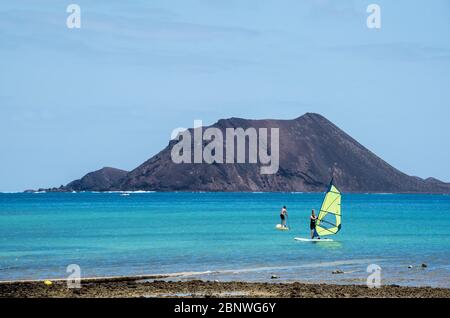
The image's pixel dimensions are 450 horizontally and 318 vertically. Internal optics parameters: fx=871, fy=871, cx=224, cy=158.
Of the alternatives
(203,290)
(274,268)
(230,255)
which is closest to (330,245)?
(230,255)

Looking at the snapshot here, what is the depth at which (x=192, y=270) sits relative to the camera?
36.0 m

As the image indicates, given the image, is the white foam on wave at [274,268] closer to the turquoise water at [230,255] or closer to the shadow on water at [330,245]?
the turquoise water at [230,255]

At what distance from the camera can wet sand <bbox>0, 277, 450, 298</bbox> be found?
83.8 feet

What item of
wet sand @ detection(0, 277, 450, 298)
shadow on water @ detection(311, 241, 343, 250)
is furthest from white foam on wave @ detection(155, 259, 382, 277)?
shadow on water @ detection(311, 241, 343, 250)

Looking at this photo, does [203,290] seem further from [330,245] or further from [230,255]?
[330,245]

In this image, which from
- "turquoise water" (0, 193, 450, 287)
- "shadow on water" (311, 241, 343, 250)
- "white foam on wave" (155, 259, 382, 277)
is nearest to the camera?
"white foam on wave" (155, 259, 382, 277)

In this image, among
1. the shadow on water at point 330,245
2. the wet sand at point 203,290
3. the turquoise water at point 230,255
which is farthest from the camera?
the shadow on water at point 330,245

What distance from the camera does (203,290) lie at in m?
27.1

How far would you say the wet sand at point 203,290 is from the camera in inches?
1006

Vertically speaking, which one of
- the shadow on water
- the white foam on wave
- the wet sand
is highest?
the wet sand

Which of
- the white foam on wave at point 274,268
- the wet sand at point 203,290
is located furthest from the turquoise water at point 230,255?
the wet sand at point 203,290

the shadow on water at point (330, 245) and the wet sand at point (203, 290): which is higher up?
the wet sand at point (203, 290)

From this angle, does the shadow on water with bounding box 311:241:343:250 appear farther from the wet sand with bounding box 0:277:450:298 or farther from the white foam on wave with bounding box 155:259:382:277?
the wet sand with bounding box 0:277:450:298
